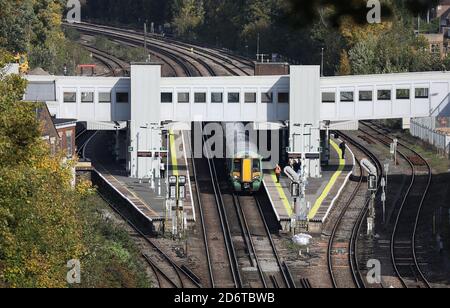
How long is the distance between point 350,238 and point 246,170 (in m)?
7.16

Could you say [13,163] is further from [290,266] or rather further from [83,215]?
[290,266]

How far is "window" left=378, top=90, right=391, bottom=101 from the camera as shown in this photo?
5272cm

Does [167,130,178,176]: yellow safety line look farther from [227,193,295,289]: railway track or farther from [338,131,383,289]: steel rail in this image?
[338,131,383,289]: steel rail

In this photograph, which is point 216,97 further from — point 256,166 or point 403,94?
point 403,94

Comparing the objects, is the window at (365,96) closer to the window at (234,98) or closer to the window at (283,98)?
the window at (283,98)

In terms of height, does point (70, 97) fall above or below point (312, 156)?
above

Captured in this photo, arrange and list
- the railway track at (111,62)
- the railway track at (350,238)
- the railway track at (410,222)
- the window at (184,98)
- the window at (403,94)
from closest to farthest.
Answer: the railway track at (350,238), the railway track at (410,222), the window at (184,98), the window at (403,94), the railway track at (111,62)

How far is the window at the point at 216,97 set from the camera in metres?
52.1

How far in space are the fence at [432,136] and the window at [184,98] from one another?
11441mm

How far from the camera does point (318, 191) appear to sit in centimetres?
4750

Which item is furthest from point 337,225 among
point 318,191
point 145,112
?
point 145,112

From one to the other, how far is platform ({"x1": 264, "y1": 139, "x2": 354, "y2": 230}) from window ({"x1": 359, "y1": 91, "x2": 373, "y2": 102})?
282cm

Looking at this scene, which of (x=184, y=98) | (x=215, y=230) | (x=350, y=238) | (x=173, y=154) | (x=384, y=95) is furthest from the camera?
(x=173, y=154)

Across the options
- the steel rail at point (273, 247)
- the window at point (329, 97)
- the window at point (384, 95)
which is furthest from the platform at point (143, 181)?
the window at point (384, 95)
